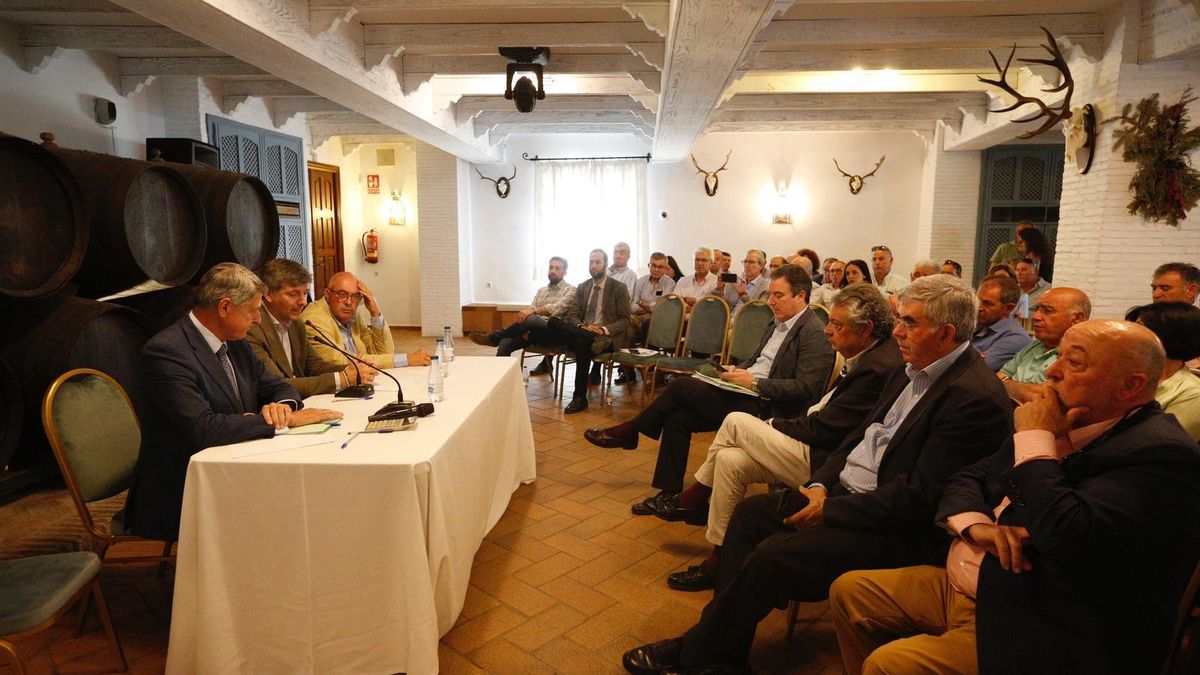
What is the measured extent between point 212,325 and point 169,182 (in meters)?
1.78

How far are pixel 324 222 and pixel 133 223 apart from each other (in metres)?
6.65

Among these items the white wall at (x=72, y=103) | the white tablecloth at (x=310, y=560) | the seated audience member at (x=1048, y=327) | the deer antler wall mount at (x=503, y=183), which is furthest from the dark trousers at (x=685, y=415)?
the deer antler wall mount at (x=503, y=183)

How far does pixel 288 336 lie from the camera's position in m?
3.27

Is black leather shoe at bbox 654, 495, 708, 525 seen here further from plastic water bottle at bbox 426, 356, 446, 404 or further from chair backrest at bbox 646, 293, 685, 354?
chair backrest at bbox 646, 293, 685, 354

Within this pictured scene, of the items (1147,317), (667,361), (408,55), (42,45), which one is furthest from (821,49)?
(42,45)

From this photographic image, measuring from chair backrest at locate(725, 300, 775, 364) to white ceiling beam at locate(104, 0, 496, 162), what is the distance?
3160mm

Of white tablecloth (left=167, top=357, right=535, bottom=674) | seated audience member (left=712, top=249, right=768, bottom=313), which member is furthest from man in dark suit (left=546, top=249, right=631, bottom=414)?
white tablecloth (left=167, top=357, right=535, bottom=674)

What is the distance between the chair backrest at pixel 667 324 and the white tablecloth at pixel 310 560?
3.82 metres

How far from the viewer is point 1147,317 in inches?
97.7

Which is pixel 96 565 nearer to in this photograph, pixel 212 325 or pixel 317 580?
pixel 317 580

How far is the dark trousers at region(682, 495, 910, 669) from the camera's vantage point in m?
2.03

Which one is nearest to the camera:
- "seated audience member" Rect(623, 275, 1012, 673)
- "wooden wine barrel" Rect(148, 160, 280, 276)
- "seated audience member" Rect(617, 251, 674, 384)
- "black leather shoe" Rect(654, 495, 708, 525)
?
"seated audience member" Rect(623, 275, 1012, 673)

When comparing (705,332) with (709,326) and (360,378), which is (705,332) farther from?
(360,378)

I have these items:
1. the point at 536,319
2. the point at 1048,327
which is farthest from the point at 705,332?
the point at 1048,327
